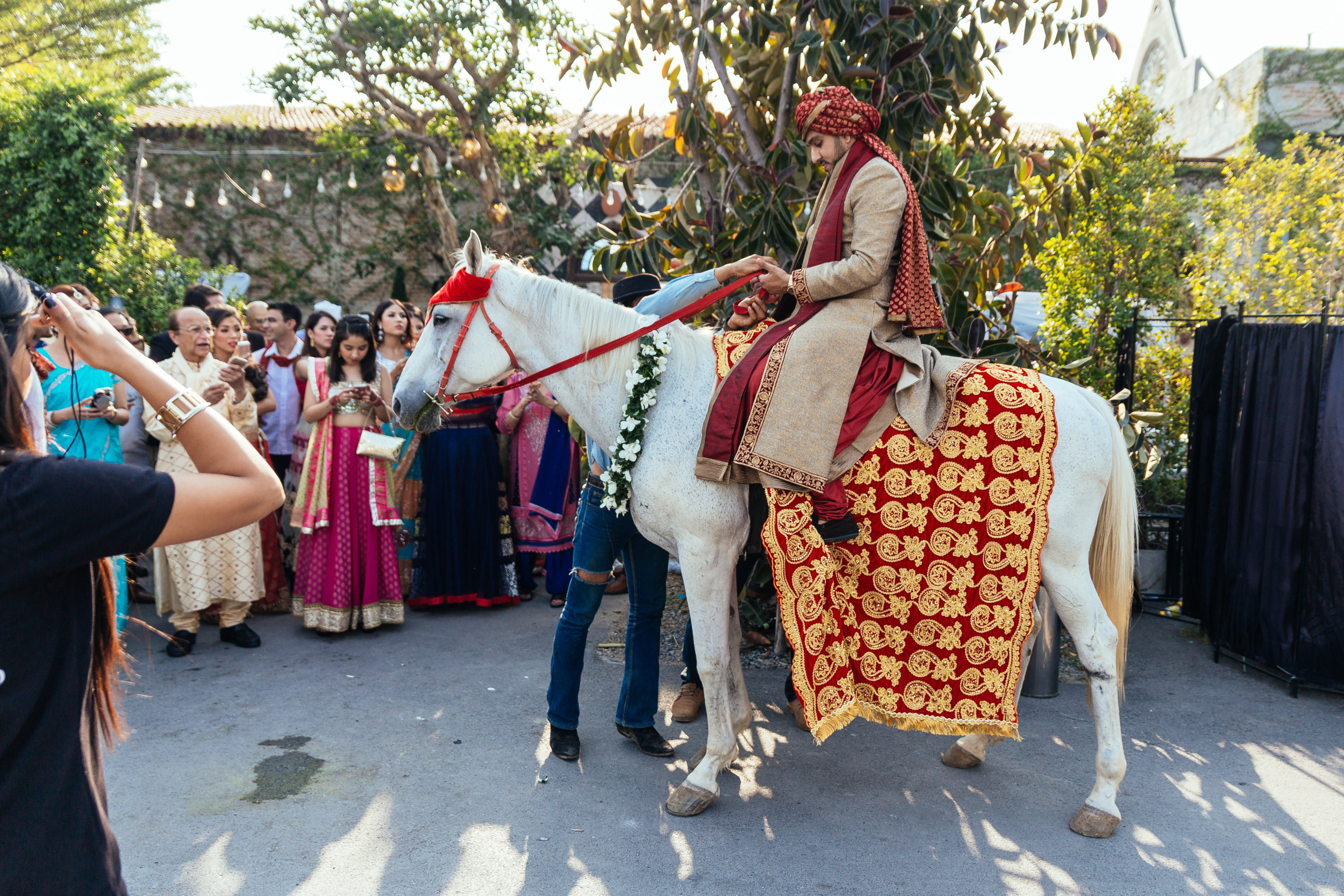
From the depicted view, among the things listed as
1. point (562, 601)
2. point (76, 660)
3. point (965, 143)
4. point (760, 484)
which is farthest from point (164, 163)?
point (76, 660)

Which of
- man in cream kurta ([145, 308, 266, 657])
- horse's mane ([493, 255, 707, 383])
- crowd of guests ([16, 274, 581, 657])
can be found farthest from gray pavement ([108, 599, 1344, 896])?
horse's mane ([493, 255, 707, 383])

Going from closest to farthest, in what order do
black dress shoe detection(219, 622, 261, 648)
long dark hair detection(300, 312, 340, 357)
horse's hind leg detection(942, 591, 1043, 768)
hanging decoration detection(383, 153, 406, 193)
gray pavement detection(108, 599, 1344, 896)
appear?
gray pavement detection(108, 599, 1344, 896)
horse's hind leg detection(942, 591, 1043, 768)
black dress shoe detection(219, 622, 261, 648)
long dark hair detection(300, 312, 340, 357)
hanging decoration detection(383, 153, 406, 193)

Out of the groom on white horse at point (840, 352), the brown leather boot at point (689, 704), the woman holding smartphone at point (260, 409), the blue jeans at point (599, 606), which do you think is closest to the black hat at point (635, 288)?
the blue jeans at point (599, 606)

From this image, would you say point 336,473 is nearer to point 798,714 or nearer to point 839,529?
point 798,714

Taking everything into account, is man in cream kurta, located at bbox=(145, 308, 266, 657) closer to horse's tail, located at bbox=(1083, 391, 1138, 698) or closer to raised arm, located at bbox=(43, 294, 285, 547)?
raised arm, located at bbox=(43, 294, 285, 547)

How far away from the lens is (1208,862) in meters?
3.13

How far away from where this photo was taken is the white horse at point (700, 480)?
337 centimetres

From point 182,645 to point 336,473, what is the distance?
133cm

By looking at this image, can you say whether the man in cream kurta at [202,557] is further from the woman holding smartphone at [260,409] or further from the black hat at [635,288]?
the black hat at [635,288]

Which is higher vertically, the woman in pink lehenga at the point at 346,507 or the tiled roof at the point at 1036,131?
the tiled roof at the point at 1036,131

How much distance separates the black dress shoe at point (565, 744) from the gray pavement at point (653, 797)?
0.07 m

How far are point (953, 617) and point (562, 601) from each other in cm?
371

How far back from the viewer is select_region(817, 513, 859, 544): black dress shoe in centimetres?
321

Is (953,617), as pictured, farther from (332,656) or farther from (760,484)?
(332,656)
